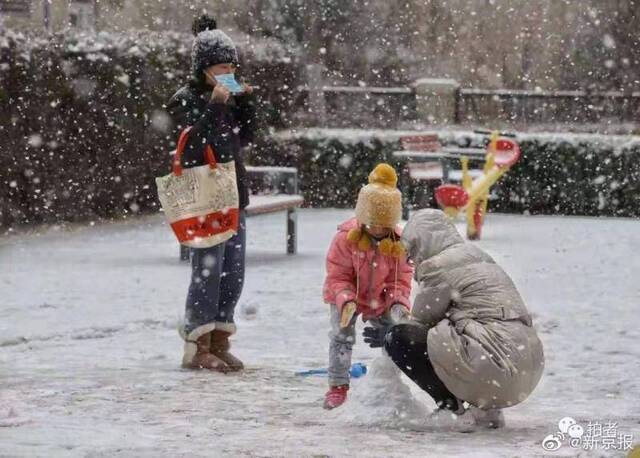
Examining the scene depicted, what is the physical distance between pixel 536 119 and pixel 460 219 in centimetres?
818

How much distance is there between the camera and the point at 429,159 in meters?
18.0

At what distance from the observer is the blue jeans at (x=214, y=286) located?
7.21 m

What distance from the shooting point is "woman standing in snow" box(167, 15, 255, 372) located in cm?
726

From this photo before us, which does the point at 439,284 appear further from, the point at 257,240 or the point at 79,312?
→ the point at 257,240

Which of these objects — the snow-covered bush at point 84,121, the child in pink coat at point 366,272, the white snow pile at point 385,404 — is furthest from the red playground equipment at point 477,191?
the white snow pile at point 385,404

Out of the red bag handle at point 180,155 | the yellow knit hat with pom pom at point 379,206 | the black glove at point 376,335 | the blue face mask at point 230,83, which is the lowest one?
the black glove at point 376,335

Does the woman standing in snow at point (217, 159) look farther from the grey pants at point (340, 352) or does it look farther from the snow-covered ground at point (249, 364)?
Answer: the grey pants at point (340, 352)

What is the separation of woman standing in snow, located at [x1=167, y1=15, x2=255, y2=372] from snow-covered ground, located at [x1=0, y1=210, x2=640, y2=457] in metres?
0.20

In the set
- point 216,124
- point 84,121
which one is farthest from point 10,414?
point 84,121

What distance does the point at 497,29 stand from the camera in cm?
3869

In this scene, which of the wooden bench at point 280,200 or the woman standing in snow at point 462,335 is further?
the wooden bench at point 280,200

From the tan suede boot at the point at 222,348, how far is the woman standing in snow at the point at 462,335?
150 cm

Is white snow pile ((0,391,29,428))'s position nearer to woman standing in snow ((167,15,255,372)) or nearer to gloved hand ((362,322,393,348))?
woman standing in snow ((167,15,255,372))

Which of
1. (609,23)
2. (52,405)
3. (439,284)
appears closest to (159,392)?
(52,405)
